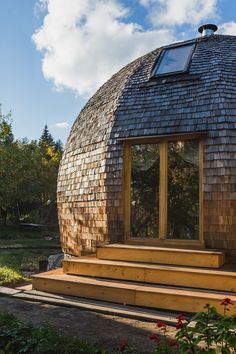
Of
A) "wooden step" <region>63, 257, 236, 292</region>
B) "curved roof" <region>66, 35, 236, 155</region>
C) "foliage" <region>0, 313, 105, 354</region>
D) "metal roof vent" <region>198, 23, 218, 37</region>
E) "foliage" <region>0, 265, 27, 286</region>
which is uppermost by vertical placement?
"metal roof vent" <region>198, 23, 218, 37</region>

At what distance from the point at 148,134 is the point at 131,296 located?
290 centimetres

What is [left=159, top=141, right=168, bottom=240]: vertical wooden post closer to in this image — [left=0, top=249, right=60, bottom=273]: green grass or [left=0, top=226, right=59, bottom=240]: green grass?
[left=0, top=249, right=60, bottom=273]: green grass

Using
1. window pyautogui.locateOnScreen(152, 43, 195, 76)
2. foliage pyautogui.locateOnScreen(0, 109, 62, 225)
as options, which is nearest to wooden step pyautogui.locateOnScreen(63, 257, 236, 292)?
window pyautogui.locateOnScreen(152, 43, 195, 76)

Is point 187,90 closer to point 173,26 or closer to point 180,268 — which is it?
point 173,26

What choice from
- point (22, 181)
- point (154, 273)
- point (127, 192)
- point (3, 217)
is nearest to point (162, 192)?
point (127, 192)

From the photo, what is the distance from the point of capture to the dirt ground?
3869 millimetres

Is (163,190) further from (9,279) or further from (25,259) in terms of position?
(25,259)

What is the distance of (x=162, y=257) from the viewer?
5.82m

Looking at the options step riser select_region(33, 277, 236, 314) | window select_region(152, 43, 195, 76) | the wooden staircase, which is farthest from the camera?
window select_region(152, 43, 195, 76)

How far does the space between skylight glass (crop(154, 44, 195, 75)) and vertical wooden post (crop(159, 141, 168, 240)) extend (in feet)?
6.11

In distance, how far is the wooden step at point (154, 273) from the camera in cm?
498

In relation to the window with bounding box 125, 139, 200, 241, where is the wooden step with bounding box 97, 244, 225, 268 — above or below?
below

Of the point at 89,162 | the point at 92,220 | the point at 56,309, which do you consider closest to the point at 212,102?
the point at 89,162

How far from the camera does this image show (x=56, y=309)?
5.05 metres
